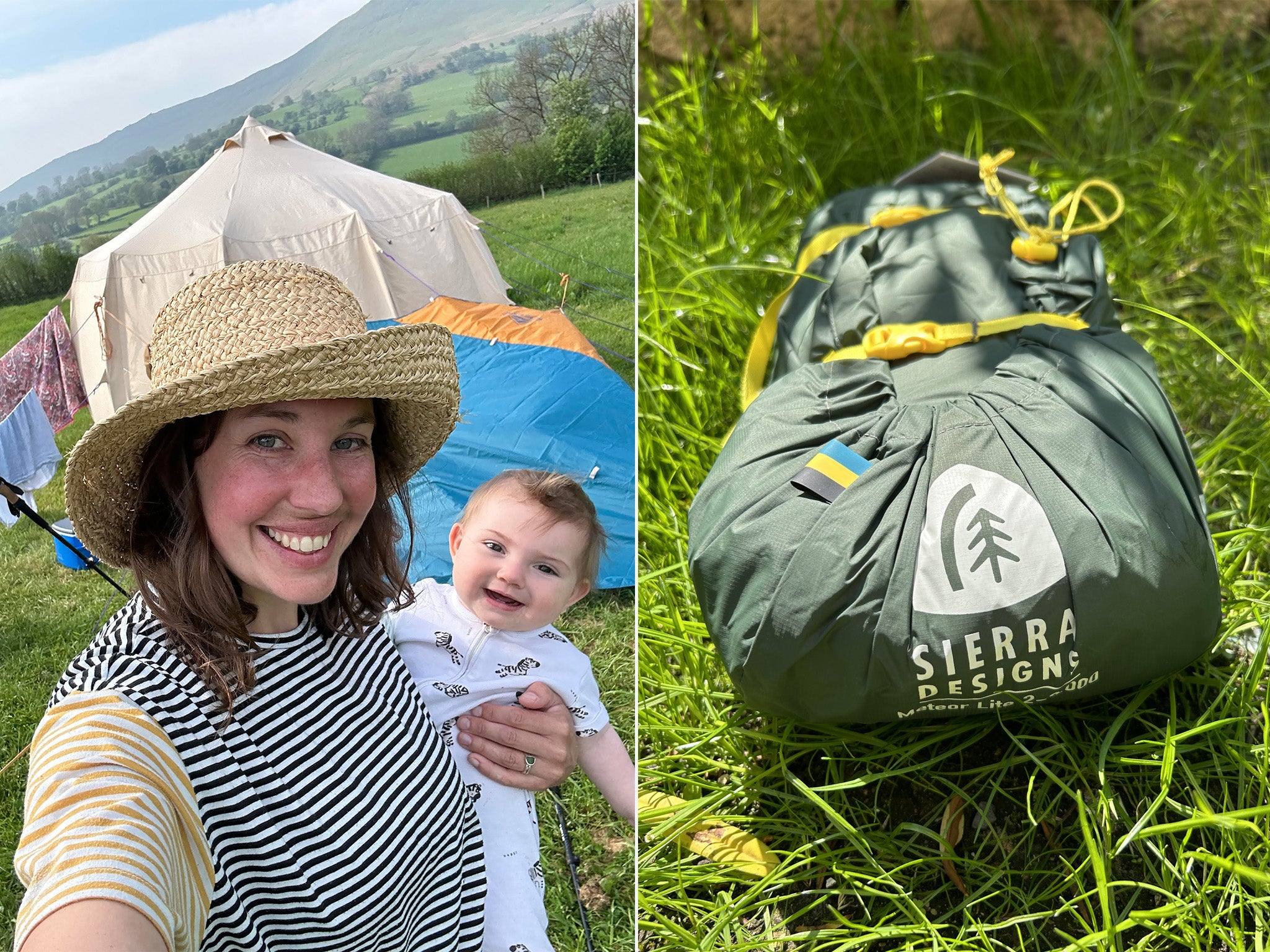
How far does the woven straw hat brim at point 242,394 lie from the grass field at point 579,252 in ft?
0.92

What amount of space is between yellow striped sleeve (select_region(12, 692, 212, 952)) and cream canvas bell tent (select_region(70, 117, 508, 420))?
0.20m

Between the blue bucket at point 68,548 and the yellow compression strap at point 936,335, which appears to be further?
the yellow compression strap at point 936,335

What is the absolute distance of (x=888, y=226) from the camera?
2023 millimetres

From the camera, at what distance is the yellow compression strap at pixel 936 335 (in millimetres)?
1710

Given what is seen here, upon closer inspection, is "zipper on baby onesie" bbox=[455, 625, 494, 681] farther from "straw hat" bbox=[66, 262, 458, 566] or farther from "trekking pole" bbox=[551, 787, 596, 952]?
"straw hat" bbox=[66, 262, 458, 566]

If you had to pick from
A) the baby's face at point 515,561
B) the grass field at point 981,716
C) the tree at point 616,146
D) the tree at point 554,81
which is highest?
the tree at point 554,81

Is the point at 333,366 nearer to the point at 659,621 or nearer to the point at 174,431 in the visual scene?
the point at 174,431

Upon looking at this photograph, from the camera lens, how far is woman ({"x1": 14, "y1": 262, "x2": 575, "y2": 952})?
61 cm

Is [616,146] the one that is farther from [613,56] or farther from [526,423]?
[526,423]

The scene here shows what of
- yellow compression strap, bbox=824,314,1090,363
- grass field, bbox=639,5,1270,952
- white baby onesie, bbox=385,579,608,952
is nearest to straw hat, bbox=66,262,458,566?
white baby onesie, bbox=385,579,608,952

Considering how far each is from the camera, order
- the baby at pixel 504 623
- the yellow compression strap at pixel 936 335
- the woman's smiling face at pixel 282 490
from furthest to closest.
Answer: the yellow compression strap at pixel 936 335, the baby at pixel 504 623, the woman's smiling face at pixel 282 490

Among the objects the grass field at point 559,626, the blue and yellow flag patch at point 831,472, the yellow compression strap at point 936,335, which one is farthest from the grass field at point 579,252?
the yellow compression strap at point 936,335

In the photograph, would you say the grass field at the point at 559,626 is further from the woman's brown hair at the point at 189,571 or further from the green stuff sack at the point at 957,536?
the green stuff sack at the point at 957,536

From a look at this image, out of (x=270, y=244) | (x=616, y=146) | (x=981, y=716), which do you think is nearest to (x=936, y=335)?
(x=981, y=716)
